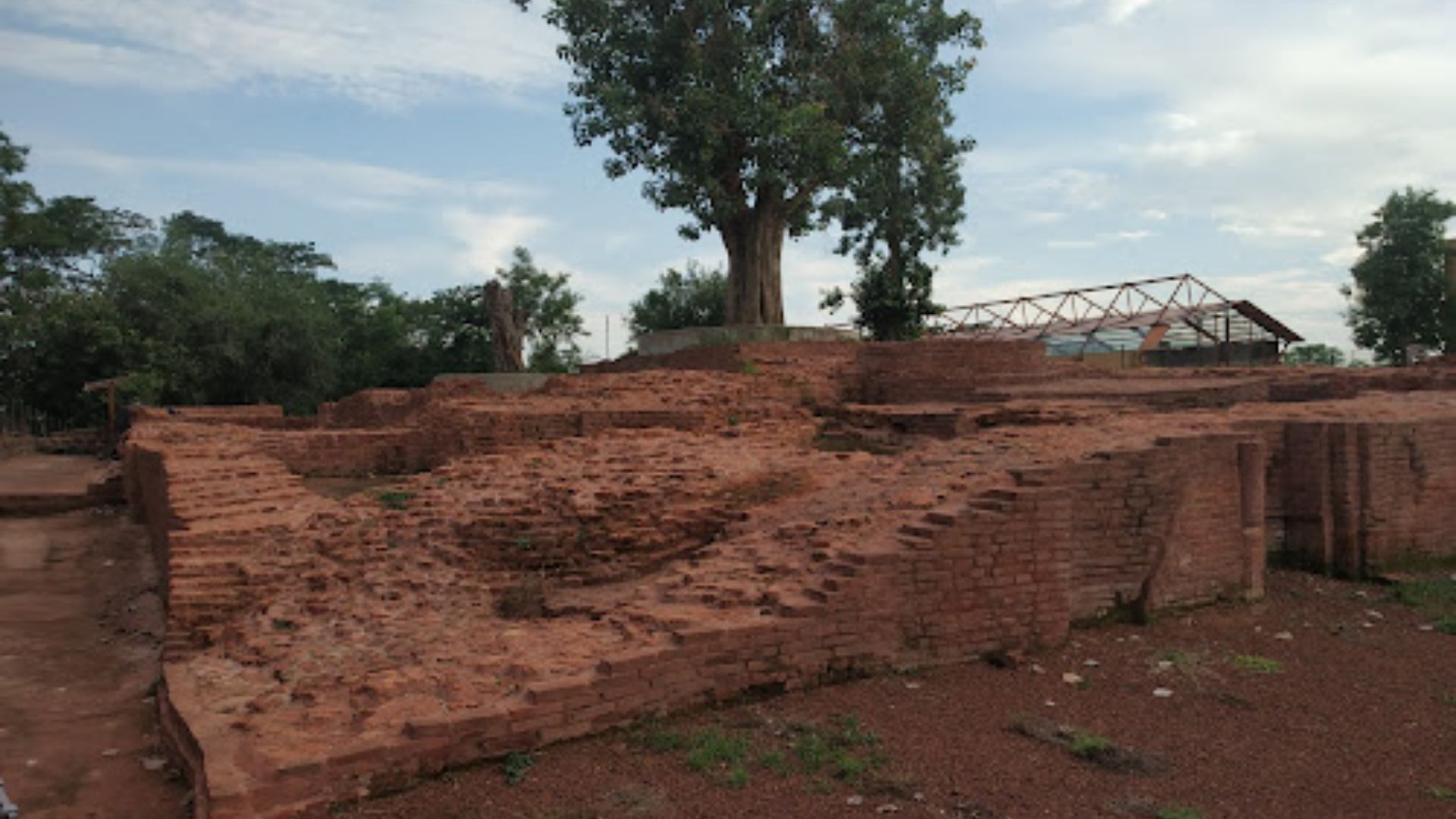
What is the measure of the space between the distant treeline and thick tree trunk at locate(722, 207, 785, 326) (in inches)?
432

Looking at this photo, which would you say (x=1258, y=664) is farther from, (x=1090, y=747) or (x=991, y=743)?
(x=991, y=743)

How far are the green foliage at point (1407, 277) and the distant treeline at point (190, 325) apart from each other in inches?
865

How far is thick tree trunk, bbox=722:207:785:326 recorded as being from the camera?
16.6 m

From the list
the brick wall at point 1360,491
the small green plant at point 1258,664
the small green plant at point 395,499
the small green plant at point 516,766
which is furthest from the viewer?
the brick wall at point 1360,491

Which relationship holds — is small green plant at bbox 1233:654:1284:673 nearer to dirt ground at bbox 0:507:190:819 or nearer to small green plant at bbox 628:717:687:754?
small green plant at bbox 628:717:687:754

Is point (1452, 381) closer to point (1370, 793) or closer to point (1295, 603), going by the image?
point (1295, 603)

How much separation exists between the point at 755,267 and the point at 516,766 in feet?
45.2

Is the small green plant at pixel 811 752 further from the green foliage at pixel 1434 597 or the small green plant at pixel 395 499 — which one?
the green foliage at pixel 1434 597

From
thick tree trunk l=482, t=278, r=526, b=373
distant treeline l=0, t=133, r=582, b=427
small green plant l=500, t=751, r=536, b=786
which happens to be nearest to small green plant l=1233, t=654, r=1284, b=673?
small green plant l=500, t=751, r=536, b=786

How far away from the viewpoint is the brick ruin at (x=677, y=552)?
149 inches

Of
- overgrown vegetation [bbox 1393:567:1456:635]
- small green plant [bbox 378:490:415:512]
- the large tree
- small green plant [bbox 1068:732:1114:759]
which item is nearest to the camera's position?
small green plant [bbox 1068:732:1114:759]

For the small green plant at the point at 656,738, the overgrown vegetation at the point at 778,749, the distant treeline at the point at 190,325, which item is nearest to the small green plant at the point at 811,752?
the overgrown vegetation at the point at 778,749

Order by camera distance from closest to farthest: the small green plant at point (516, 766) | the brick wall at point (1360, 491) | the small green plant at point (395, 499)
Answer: the small green plant at point (516, 766) → the small green plant at point (395, 499) → the brick wall at point (1360, 491)

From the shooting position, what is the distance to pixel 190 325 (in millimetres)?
23172
